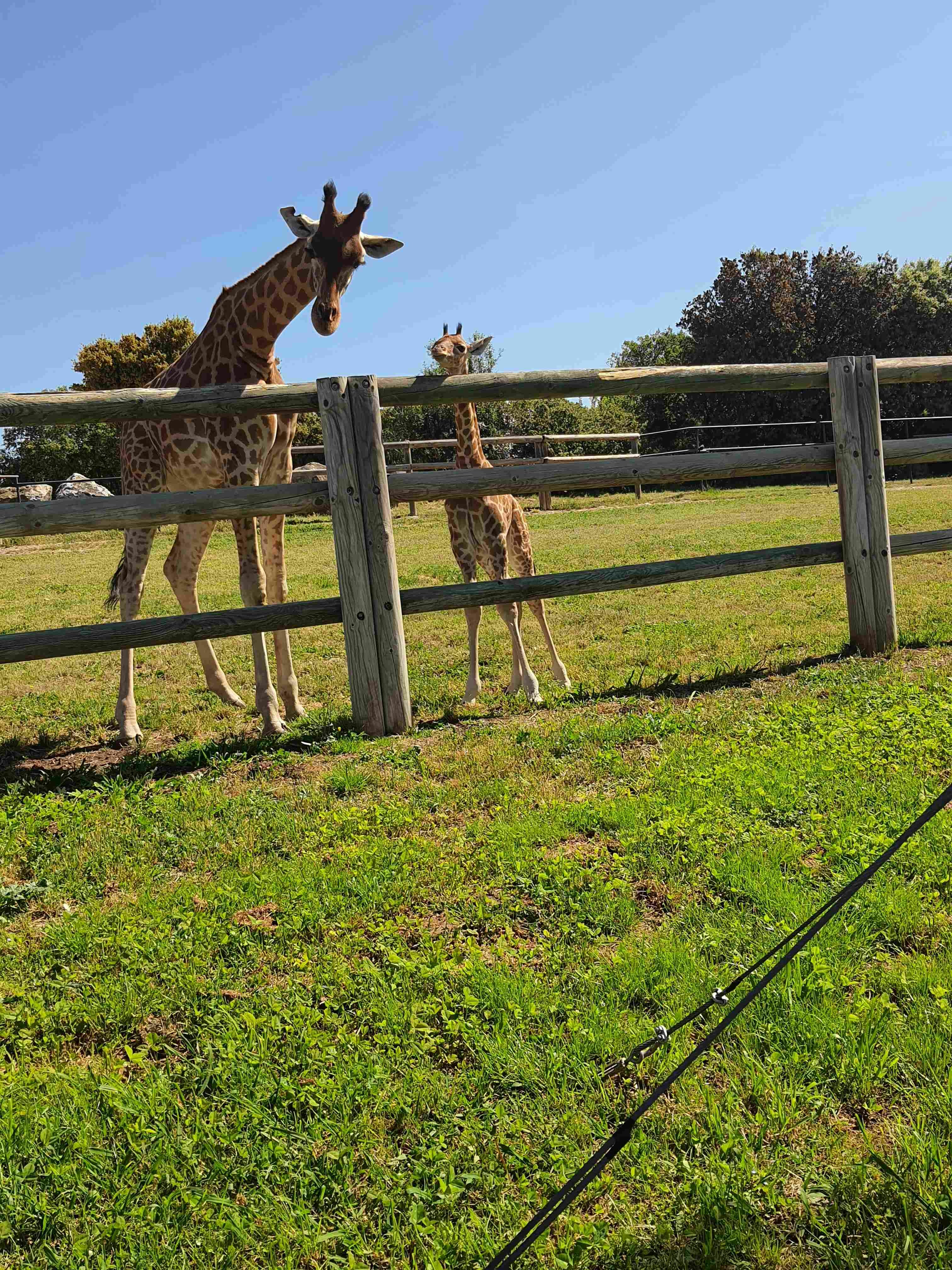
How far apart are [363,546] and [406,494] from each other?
54 cm

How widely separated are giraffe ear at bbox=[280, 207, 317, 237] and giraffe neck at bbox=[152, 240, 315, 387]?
0.07 meters

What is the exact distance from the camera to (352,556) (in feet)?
17.8

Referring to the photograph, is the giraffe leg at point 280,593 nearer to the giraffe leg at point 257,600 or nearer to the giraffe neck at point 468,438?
the giraffe leg at point 257,600

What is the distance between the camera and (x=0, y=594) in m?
13.3

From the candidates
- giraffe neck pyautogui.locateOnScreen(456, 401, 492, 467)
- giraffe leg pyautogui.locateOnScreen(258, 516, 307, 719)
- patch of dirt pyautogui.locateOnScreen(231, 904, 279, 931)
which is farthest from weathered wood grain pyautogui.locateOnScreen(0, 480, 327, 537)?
patch of dirt pyautogui.locateOnScreen(231, 904, 279, 931)

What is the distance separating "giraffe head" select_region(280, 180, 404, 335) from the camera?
231 inches

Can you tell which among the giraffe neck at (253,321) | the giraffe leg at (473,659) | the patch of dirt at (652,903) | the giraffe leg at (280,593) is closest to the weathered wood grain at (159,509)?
the giraffe leg at (280,593)

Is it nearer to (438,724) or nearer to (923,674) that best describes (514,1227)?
(438,724)

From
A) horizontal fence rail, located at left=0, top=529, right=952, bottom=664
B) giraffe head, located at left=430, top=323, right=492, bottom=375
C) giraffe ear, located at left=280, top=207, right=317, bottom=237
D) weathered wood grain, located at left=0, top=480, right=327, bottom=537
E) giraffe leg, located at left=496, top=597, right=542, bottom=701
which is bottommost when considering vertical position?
giraffe leg, located at left=496, top=597, right=542, bottom=701

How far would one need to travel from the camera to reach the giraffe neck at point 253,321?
6156 millimetres

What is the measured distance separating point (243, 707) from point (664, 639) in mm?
3517

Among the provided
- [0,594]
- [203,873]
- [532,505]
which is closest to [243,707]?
[203,873]

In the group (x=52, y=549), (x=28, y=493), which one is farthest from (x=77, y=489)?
(x=52, y=549)

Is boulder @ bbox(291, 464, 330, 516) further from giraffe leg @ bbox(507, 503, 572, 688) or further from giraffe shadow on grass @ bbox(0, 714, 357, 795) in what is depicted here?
giraffe shadow on grass @ bbox(0, 714, 357, 795)
